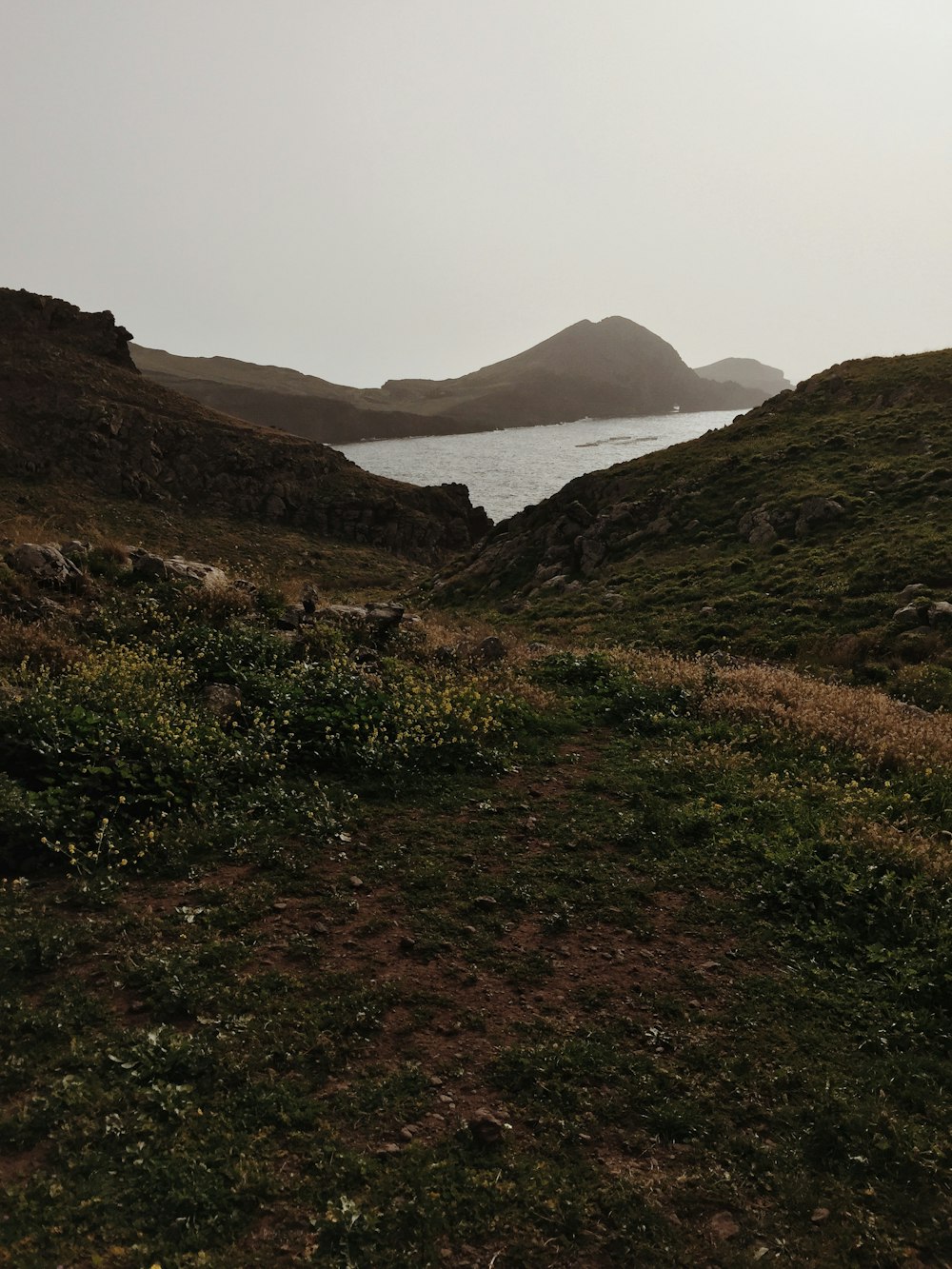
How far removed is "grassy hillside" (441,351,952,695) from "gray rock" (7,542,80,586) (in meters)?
16.0

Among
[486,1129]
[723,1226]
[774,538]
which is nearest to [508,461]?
[774,538]

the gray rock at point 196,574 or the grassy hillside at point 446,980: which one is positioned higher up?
the gray rock at point 196,574

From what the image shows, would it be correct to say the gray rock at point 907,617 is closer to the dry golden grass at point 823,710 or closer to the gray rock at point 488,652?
the dry golden grass at point 823,710

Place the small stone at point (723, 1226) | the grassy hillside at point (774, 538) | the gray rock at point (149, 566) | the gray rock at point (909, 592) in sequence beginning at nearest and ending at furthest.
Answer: the small stone at point (723, 1226) → the gray rock at point (149, 566) → the gray rock at point (909, 592) → the grassy hillside at point (774, 538)

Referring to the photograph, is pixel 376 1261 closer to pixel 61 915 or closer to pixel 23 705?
pixel 61 915

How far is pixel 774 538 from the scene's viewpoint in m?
29.0

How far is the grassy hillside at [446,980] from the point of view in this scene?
4270 millimetres

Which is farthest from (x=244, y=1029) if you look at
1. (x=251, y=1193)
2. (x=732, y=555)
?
(x=732, y=555)

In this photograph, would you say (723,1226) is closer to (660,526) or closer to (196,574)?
(196,574)

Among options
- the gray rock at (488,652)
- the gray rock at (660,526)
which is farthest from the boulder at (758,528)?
the gray rock at (488,652)

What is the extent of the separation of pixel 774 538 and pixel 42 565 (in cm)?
2581

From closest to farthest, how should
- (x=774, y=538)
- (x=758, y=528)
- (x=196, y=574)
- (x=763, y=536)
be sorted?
(x=196, y=574)
(x=774, y=538)
(x=763, y=536)
(x=758, y=528)

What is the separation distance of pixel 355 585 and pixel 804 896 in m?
42.3

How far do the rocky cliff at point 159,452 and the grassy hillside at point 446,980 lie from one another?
49.3 metres
